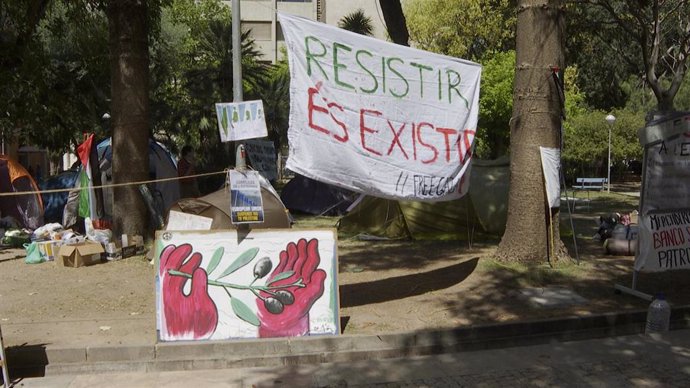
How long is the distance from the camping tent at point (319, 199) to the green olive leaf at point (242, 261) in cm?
1086

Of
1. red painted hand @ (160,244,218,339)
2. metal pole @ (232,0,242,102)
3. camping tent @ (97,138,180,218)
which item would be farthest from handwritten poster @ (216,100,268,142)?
camping tent @ (97,138,180,218)

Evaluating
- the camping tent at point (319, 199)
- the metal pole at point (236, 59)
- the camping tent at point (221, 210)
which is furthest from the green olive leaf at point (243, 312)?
the camping tent at point (319, 199)

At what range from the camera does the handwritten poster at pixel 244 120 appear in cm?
799

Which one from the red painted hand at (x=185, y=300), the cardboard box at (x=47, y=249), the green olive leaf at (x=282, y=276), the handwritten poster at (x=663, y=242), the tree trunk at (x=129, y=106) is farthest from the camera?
the tree trunk at (x=129, y=106)

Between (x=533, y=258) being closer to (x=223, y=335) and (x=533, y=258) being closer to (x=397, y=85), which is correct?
(x=397, y=85)

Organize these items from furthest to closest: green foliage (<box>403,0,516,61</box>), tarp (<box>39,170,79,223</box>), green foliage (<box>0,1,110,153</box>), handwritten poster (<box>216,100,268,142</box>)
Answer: green foliage (<box>403,0,516,61</box>) → tarp (<box>39,170,79,223</box>) → green foliage (<box>0,1,110,153</box>) → handwritten poster (<box>216,100,268,142</box>)

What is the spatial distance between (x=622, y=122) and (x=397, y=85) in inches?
1312

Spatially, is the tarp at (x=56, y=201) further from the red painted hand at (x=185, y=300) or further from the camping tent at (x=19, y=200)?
the red painted hand at (x=185, y=300)

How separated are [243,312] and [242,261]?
1.57 feet

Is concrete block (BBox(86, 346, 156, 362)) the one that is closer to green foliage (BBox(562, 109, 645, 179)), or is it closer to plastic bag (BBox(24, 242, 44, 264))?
plastic bag (BBox(24, 242, 44, 264))

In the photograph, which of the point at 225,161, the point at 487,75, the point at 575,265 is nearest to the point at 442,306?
the point at 575,265

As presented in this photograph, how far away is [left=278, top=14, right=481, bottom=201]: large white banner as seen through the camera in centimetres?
571

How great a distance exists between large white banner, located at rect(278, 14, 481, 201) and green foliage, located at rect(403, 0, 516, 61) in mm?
A: 22049

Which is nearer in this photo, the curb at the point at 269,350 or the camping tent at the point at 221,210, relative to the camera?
the curb at the point at 269,350
